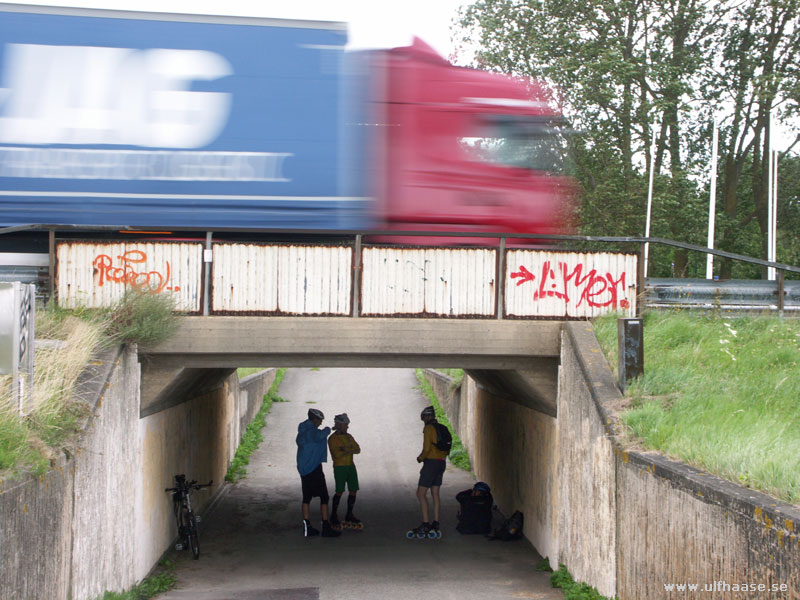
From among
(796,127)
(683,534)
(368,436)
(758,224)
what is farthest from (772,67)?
(683,534)

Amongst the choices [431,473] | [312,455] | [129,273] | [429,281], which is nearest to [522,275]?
[429,281]

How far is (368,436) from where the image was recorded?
21859 millimetres

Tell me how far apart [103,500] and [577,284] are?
620 centimetres

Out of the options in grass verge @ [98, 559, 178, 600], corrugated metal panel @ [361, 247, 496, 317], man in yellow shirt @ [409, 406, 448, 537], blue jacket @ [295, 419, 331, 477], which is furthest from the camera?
man in yellow shirt @ [409, 406, 448, 537]

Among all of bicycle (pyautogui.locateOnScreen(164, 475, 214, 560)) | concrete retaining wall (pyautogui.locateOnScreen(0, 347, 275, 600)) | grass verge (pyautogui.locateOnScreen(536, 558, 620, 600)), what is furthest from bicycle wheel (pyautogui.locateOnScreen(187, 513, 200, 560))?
grass verge (pyautogui.locateOnScreen(536, 558, 620, 600))

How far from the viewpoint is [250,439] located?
21.3m

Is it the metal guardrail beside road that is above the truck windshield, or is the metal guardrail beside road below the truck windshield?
below

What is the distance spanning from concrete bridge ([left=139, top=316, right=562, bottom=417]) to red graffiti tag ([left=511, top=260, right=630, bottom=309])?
0.43 m

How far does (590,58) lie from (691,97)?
3.63 meters

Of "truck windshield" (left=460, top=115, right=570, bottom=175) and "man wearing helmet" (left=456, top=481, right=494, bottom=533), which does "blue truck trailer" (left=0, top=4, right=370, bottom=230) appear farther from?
"man wearing helmet" (left=456, top=481, right=494, bottom=533)

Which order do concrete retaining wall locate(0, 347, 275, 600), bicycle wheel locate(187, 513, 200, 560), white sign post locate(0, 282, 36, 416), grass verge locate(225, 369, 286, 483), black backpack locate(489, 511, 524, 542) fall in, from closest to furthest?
concrete retaining wall locate(0, 347, 275, 600) < white sign post locate(0, 282, 36, 416) < bicycle wheel locate(187, 513, 200, 560) < black backpack locate(489, 511, 524, 542) < grass verge locate(225, 369, 286, 483)

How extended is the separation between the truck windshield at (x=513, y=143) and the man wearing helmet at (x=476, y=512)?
504cm

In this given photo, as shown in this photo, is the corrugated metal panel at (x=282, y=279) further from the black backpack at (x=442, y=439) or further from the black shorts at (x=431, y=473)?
the black shorts at (x=431, y=473)

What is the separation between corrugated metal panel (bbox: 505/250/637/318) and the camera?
1093 cm
